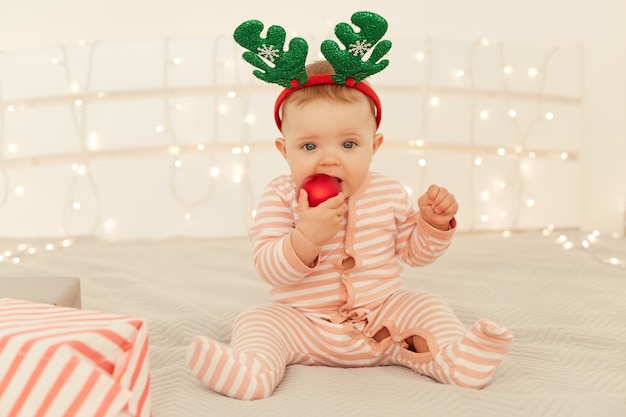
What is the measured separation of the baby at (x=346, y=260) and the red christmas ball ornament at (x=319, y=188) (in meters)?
0.01

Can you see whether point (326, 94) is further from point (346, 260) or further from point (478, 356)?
point (478, 356)

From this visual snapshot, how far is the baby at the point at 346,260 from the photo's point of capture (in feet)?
3.26

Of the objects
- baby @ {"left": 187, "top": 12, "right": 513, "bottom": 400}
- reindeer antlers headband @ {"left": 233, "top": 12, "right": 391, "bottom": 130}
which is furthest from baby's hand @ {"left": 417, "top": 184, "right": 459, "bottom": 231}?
reindeer antlers headband @ {"left": 233, "top": 12, "right": 391, "bottom": 130}

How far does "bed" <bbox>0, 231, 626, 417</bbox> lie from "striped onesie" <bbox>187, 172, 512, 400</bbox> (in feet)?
0.12

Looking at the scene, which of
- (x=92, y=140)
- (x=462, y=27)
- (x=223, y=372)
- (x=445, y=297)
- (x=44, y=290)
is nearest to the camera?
(x=223, y=372)

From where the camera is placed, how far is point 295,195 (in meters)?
1.14

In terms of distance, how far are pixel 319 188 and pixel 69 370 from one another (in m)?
0.49

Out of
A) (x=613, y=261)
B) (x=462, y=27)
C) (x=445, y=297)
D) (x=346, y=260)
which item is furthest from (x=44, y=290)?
(x=462, y=27)

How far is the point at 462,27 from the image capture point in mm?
2721

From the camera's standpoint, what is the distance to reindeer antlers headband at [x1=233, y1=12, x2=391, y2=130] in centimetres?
104

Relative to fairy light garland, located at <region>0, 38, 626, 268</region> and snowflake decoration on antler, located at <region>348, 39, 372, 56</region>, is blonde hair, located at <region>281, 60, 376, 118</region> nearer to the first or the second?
snowflake decoration on antler, located at <region>348, 39, 372, 56</region>

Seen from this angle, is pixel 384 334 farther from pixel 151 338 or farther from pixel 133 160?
pixel 133 160

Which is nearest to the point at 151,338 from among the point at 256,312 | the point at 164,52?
the point at 256,312

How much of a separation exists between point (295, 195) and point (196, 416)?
44cm
